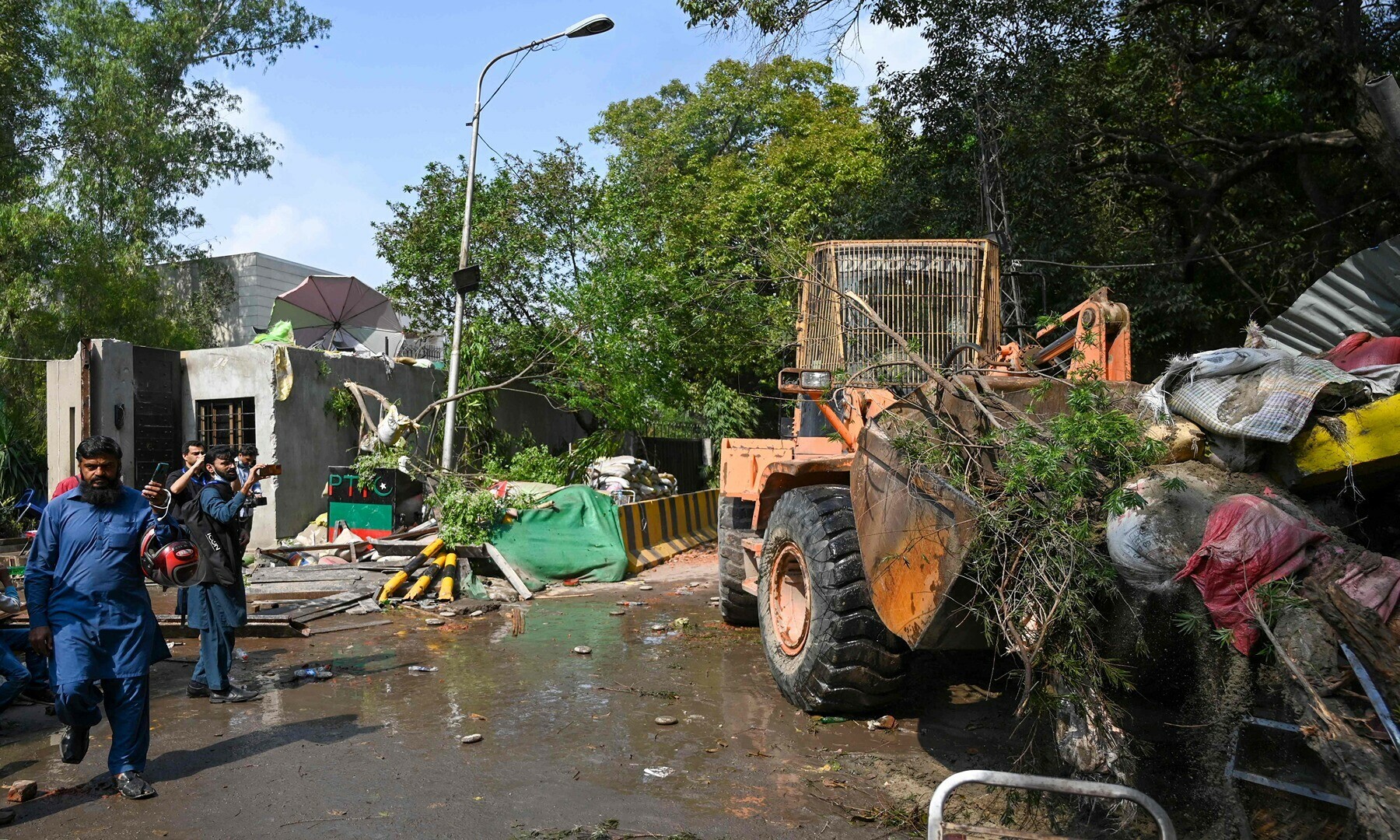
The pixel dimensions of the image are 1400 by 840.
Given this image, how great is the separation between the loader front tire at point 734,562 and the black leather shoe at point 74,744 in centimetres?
444

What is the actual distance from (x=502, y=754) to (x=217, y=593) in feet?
8.32

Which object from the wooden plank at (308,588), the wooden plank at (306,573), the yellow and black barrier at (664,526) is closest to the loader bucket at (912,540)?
the yellow and black barrier at (664,526)

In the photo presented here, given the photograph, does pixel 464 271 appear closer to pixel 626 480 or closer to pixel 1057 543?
pixel 626 480

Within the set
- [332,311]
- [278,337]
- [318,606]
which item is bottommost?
[318,606]

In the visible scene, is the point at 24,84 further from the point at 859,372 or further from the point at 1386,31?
the point at 1386,31

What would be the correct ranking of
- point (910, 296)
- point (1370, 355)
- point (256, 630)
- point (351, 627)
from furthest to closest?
point (351, 627) < point (256, 630) < point (910, 296) < point (1370, 355)

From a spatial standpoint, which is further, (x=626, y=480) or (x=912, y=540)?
(x=626, y=480)

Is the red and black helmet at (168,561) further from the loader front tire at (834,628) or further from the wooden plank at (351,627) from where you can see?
the wooden plank at (351,627)

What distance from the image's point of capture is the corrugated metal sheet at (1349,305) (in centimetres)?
748

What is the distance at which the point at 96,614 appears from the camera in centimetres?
476

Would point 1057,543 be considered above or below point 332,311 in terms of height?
below

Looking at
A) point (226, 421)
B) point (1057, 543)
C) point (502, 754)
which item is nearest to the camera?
point (1057, 543)

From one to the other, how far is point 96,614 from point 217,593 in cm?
179

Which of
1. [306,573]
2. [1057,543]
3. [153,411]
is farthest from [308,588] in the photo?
[1057,543]
